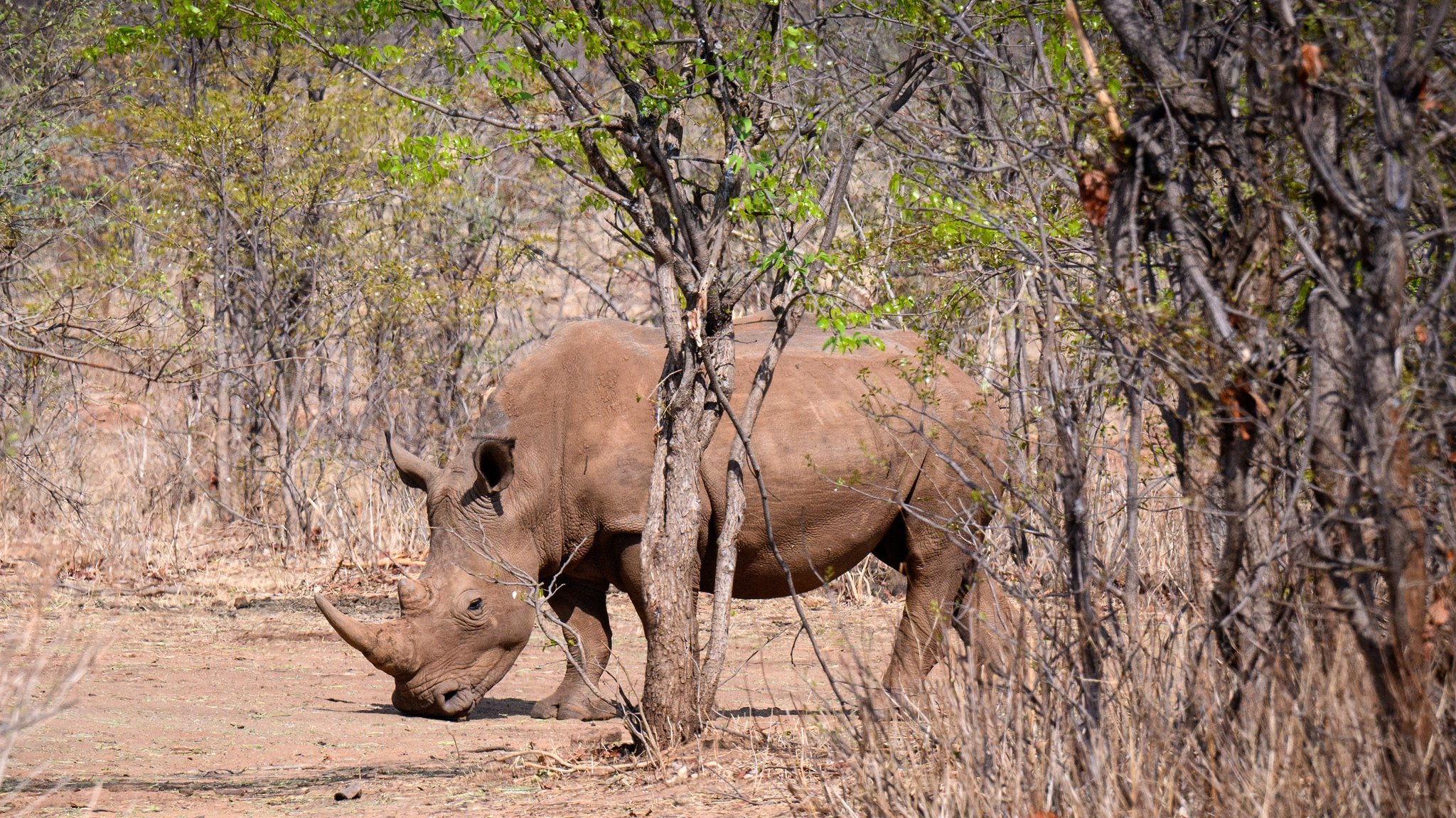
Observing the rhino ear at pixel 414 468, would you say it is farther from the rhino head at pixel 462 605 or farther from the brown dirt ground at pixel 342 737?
the brown dirt ground at pixel 342 737

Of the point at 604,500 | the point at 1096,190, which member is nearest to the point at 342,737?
the point at 604,500

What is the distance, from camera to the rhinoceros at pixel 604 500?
25.4ft

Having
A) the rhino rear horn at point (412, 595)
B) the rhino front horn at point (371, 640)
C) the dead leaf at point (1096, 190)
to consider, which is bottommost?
the rhino front horn at point (371, 640)

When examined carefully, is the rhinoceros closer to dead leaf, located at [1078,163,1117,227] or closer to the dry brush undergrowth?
the dry brush undergrowth

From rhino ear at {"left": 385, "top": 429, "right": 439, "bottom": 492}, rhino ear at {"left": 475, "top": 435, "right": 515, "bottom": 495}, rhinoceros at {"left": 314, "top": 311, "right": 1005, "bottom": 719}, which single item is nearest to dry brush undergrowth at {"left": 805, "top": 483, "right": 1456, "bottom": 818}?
rhinoceros at {"left": 314, "top": 311, "right": 1005, "bottom": 719}

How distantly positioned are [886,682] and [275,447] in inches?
344

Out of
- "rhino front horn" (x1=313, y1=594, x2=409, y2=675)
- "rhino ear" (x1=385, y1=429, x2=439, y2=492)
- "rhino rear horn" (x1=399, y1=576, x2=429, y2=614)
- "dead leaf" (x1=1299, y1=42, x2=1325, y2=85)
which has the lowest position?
"rhino front horn" (x1=313, y1=594, x2=409, y2=675)

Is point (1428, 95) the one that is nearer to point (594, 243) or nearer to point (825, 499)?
point (825, 499)

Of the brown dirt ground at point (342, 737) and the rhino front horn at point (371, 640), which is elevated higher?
the rhino front horn at point (371, 640)

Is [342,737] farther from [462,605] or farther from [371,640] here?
[462,605]

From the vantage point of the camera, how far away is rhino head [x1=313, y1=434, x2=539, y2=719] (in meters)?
7.75

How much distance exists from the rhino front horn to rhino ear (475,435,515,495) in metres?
0.86

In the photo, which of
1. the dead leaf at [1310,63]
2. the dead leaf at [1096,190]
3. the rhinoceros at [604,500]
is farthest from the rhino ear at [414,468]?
the dead leaf at [1310,63]

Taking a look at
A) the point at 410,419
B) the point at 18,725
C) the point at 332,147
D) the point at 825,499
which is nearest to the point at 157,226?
the point at 332,147
